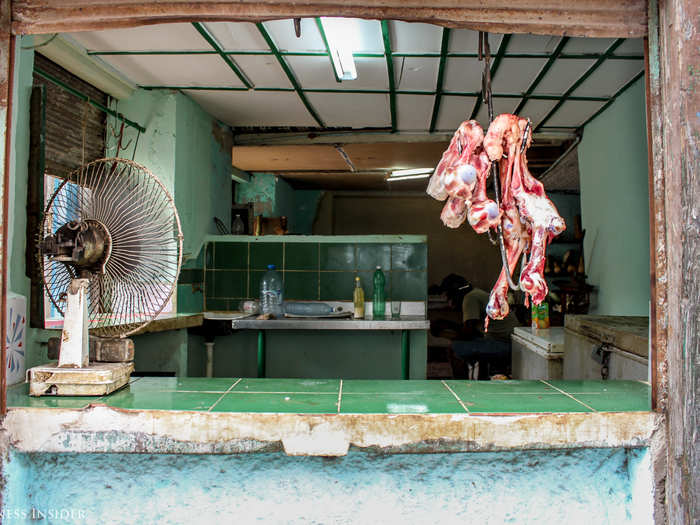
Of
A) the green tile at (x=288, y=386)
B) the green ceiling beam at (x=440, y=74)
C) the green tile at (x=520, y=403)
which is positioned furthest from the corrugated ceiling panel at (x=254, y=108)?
the green tile at (x=520, y=403)

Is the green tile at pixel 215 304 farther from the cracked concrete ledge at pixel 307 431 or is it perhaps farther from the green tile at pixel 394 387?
the cracked concrete ledge at pixel 307 431

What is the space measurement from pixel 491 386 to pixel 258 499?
97 cm

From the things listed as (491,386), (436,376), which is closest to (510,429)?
(491,386)

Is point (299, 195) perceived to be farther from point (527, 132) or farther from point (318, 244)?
point (527, 132)

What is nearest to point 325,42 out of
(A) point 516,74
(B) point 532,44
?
(B) point 532,44

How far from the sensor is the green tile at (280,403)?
5.29ft

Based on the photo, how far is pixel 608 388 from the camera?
6.37 feet

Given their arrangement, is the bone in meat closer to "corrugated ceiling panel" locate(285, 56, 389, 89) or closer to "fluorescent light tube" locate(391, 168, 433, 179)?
"corrugated ceiling panel" locate(285, 56, 389, 89)

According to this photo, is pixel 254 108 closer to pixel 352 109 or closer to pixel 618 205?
pixel 352 109

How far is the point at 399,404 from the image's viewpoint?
1692 millimetres

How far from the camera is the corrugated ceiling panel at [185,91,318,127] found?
4.33 meters

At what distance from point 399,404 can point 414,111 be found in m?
3.67

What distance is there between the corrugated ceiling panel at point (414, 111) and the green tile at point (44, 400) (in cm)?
356

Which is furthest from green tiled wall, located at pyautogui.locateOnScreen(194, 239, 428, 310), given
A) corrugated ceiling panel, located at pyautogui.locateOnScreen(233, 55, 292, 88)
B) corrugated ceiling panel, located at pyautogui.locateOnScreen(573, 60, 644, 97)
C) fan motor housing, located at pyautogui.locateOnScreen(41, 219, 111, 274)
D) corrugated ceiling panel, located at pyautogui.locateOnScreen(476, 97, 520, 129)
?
fan motor housing, located at pyautogui.locateOnScreen(41, 219, 111, 274)
